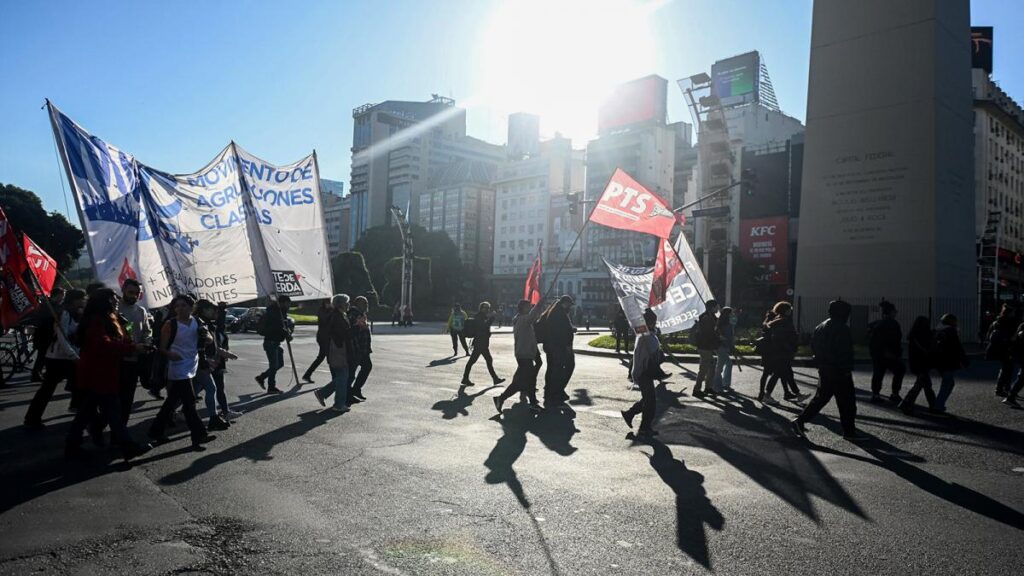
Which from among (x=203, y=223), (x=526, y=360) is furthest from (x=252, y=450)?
(x=526, y=360)

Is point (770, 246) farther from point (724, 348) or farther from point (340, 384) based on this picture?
point (340, 384)

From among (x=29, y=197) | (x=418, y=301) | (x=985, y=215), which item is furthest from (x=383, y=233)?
(x=985, y=215)

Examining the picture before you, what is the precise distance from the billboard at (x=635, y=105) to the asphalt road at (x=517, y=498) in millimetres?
102518

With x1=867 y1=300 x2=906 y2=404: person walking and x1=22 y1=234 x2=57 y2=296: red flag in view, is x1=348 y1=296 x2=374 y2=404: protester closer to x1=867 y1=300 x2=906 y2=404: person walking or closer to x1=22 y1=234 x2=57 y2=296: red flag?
x1=22 y1=234 x2=57 y2=296: red flag

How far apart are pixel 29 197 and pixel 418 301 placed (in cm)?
3477

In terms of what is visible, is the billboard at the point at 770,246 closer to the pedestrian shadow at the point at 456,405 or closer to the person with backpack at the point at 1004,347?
the person with backpack at the point at 1004,347

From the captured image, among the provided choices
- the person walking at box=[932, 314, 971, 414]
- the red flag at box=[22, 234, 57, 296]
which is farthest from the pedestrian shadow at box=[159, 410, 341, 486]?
the person walking at box=[932, 314, 971, 414]

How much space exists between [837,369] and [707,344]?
3936 millimetres

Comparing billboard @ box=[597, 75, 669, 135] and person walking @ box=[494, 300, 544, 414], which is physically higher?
billboard @ box=[597, 75, 669, 135]

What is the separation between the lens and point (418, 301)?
73.9 meters

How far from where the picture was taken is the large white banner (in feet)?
28.2

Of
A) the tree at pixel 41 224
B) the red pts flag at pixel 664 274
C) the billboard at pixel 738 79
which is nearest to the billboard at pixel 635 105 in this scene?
the billboard at pixel 738 79

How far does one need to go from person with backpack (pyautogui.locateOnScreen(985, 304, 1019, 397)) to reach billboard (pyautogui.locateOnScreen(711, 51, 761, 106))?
86696mm

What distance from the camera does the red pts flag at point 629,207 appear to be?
14.6 m
